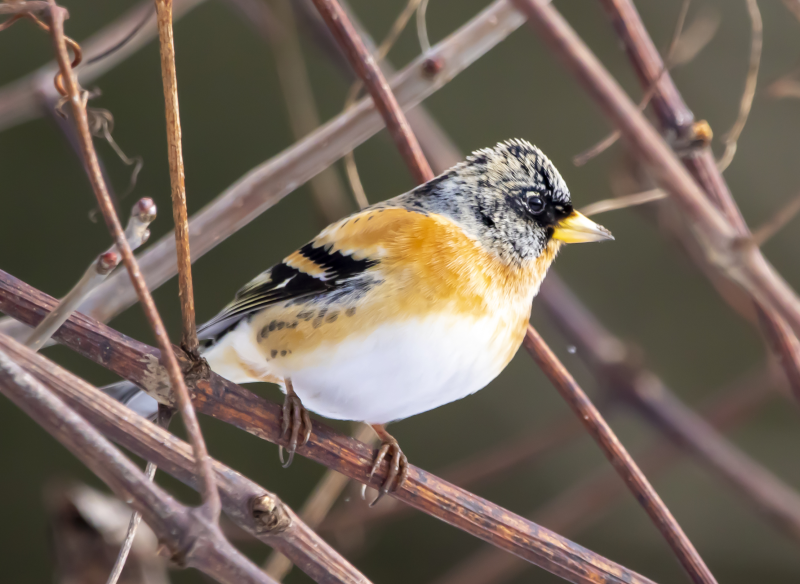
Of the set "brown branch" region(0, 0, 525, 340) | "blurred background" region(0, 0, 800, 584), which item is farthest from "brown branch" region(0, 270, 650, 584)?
"blurred background" region(0, 0, 800, 584)

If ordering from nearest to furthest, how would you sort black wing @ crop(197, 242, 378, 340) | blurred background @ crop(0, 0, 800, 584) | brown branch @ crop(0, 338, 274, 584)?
brown branch @ crop(0, 338, 274, 584) < black wing @ crop(197, 242, 378, 340) < blurred background @ crop(0, 0, 800, 584)

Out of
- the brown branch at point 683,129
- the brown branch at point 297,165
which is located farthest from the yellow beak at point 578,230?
the brown branch at point 297,165

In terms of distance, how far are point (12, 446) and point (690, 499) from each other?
165 cm

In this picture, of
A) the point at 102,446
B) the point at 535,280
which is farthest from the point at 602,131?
the point at 102,446

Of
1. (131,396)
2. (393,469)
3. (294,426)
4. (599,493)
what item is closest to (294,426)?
(294,426)

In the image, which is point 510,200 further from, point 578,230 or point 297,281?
point 297,281

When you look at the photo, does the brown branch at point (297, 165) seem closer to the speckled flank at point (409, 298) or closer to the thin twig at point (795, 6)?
the speckled flank at point (409, 298)

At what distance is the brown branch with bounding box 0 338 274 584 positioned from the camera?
0.40 m

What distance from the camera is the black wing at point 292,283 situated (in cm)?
83

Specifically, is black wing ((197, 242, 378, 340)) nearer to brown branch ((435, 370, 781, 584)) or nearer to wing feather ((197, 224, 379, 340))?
wing feather ((197, 224, 379, 340))

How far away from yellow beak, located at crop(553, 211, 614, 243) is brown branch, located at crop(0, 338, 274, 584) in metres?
0.58

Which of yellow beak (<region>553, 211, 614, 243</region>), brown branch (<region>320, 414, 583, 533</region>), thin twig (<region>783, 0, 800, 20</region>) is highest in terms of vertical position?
thin twig (<region>783, 0, 800, 20</region>)

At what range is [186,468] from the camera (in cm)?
51

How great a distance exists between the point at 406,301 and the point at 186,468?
0.33 m
